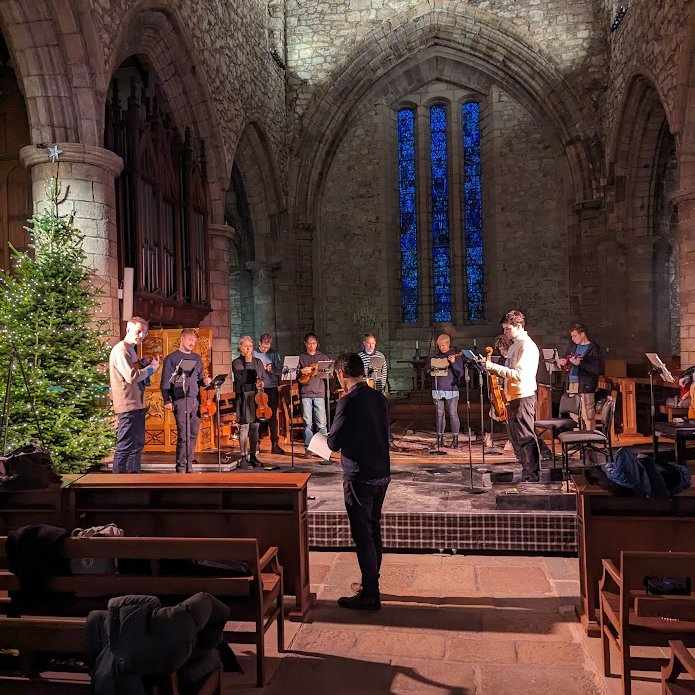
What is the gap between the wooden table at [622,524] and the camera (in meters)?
3.60

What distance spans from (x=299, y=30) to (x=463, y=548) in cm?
1274

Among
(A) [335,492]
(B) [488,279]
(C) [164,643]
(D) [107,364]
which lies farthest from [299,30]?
(C) [164,643]

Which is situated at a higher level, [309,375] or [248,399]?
[309,375]

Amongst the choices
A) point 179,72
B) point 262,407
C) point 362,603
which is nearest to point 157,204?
point 179,72

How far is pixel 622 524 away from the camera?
3.61 meters

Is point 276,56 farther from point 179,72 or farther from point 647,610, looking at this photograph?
point 647,610

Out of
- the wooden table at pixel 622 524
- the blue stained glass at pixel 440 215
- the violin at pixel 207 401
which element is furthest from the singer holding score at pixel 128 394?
the blue stained glass at pixel 440 215

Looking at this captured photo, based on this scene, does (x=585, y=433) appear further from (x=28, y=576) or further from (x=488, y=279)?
(x=488, y=279)

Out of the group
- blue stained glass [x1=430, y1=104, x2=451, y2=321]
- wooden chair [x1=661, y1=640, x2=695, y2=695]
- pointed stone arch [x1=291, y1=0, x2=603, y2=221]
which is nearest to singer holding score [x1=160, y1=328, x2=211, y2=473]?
wooden chair [x1=661, y1=640, x2=695, y2=695]

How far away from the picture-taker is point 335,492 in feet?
19.8

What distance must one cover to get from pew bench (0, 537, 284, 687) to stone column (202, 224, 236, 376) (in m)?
7.83

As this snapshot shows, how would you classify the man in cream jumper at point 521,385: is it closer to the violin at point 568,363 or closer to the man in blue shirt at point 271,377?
the violin at point 568,363

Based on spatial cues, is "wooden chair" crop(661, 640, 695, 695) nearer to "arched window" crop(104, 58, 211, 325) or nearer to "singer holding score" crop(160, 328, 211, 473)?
"singer holding score" crop(160, 328, 211, 473)

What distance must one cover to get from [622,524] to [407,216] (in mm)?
14517
